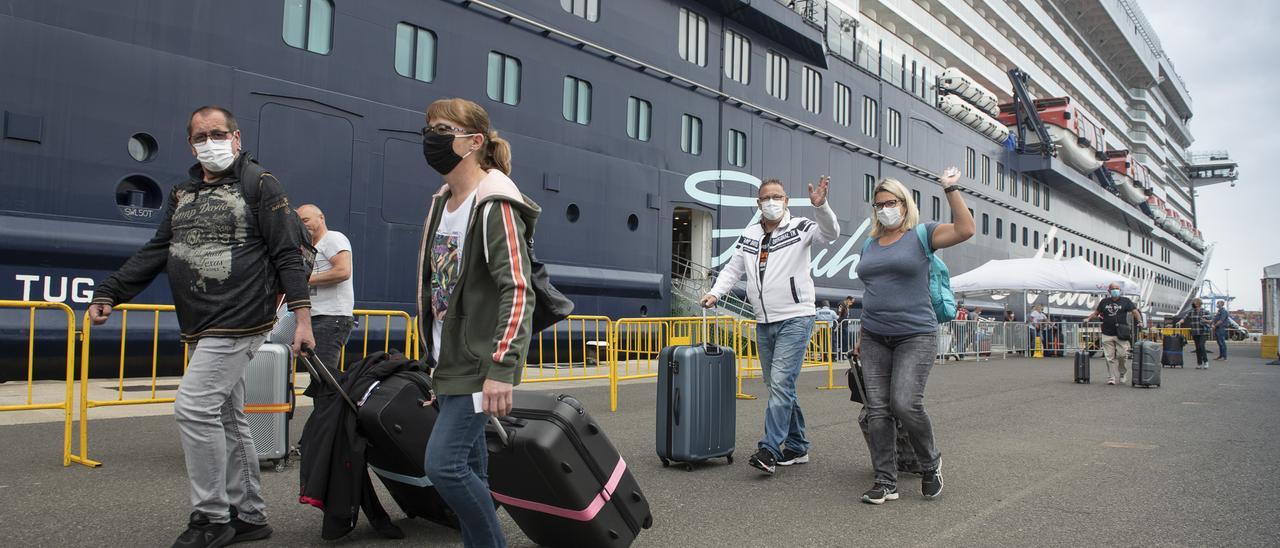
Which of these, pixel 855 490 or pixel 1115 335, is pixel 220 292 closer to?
pixel 855 490

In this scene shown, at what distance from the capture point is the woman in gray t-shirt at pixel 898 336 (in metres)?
4.41

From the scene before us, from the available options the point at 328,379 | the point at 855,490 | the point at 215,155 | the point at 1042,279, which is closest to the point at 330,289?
the point at 215,155

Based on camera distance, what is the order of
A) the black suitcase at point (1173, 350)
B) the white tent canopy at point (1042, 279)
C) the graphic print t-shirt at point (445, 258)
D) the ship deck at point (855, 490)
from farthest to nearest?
the white tent canopy at point (1042, 279), the black suitcase at point (1173, 350), the ship deck at point (855, 490), the graphic print t-shirt at point (445, 258)

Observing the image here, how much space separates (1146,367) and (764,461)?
394 inches

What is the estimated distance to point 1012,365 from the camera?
17891 millimetres

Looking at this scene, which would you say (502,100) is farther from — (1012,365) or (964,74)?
(964,74)

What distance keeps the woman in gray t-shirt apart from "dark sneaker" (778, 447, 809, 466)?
927 mm

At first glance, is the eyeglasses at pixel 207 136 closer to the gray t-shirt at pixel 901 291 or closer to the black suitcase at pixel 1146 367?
the gray t-shirt at pixel 901 291

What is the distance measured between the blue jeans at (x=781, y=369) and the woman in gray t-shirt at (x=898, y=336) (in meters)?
0.62

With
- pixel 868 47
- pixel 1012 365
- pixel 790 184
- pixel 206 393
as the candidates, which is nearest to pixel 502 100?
pixel 790 184

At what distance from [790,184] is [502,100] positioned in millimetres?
8980

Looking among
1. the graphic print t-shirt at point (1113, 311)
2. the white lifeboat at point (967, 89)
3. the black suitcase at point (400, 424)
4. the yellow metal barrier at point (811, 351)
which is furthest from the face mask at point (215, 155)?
the white lifeboat at point (967, 89)

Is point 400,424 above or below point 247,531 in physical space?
above

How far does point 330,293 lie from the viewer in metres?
5.20
